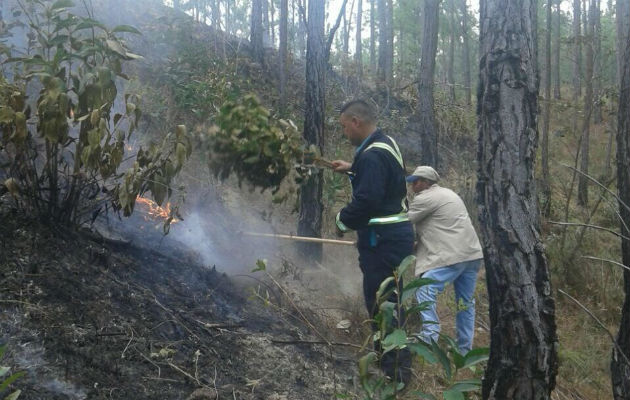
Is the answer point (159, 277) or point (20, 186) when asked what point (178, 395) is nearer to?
point (159, 277)

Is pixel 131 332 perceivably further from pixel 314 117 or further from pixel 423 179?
pixel 314 117

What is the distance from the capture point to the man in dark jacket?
14.6ft

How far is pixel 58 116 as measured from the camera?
3793 millimetres

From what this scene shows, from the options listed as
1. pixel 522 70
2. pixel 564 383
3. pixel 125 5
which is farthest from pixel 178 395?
pixel 125 5

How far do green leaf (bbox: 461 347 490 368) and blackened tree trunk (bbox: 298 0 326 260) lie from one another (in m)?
4.56

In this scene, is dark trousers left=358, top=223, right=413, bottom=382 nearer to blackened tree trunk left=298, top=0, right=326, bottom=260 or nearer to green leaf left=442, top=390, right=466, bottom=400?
green leaf left=442, top=390, right=466, bottom=400

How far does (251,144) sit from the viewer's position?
15.4ft

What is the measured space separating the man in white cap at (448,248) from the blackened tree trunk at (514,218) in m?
2.46

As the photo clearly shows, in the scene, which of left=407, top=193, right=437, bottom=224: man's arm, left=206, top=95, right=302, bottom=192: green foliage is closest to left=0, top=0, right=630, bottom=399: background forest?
left=206, top=95, right=302, bottom=192: green foliage

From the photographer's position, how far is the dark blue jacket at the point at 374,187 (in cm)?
442

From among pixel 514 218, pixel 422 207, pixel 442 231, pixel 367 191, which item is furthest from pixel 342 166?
pixel 514 218

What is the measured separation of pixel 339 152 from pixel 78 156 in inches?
323

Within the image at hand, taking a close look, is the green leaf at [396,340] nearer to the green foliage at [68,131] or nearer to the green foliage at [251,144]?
the green foliage at [68,131]

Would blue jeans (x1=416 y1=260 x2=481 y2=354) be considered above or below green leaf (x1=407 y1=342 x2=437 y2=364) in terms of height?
below
